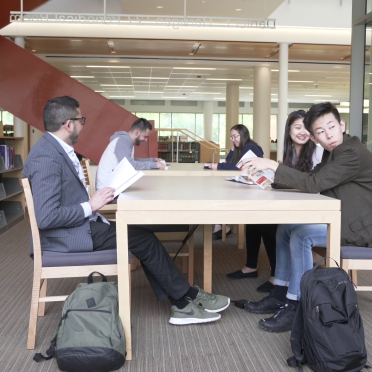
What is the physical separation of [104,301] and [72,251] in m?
0.31

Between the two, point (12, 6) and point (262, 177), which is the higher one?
point (12, 6)

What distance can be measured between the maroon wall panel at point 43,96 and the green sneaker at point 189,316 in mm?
4539

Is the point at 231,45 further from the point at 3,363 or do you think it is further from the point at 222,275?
the point at 3,363

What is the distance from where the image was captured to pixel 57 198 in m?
2.04

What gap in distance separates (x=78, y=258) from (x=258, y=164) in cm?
94

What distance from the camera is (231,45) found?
9539mm

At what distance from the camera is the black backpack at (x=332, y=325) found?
1.77m

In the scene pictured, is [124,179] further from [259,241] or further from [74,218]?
[259,241]

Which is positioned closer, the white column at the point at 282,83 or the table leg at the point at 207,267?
the table leg at the point at 207,267

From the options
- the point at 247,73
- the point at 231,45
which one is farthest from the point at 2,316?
the point at 247,73

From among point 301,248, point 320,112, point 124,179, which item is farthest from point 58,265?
point 320,112

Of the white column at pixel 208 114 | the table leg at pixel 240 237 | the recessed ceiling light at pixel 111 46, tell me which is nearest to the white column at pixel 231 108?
the recessed ceiling light at pixel 111 46

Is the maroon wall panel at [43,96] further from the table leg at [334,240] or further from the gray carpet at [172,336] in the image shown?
the table leg at [334,240]

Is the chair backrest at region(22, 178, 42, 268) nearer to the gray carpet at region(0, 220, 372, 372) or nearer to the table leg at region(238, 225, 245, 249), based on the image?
the gray carpet at region(0, 220, 372, 372)
